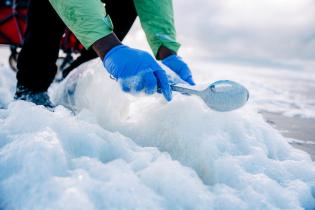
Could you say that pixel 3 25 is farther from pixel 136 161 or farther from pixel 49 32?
pixel 136 161

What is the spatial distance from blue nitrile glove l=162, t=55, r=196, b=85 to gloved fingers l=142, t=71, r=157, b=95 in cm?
56

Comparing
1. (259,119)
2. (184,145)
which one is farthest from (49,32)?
(259,119)

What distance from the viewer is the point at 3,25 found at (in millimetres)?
3521

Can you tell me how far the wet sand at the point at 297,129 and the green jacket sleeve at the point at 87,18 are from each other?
1.13 metres

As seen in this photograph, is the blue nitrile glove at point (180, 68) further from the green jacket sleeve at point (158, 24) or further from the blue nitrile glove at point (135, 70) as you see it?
the blue nitrile glove at point (135, 70)

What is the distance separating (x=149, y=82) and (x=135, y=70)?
6 cm

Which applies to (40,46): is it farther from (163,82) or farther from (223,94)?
(223,94)

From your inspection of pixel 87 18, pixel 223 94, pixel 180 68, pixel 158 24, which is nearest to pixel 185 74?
pixel 180 68

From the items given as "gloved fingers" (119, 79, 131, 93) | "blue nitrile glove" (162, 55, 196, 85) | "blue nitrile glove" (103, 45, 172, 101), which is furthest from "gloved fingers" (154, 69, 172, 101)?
"blue nitrile glove" (162, 55, 196, 85)

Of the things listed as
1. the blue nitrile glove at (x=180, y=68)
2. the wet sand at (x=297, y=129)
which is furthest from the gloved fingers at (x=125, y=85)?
the wet sand at (x=297, y=129)

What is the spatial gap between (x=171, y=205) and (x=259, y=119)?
2.78 ft

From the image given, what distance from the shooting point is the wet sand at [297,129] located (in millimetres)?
1797

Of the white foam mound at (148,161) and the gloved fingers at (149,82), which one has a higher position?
the gloved fingers at (149,82)

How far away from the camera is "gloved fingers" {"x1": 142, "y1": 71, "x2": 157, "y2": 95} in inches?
44.1
